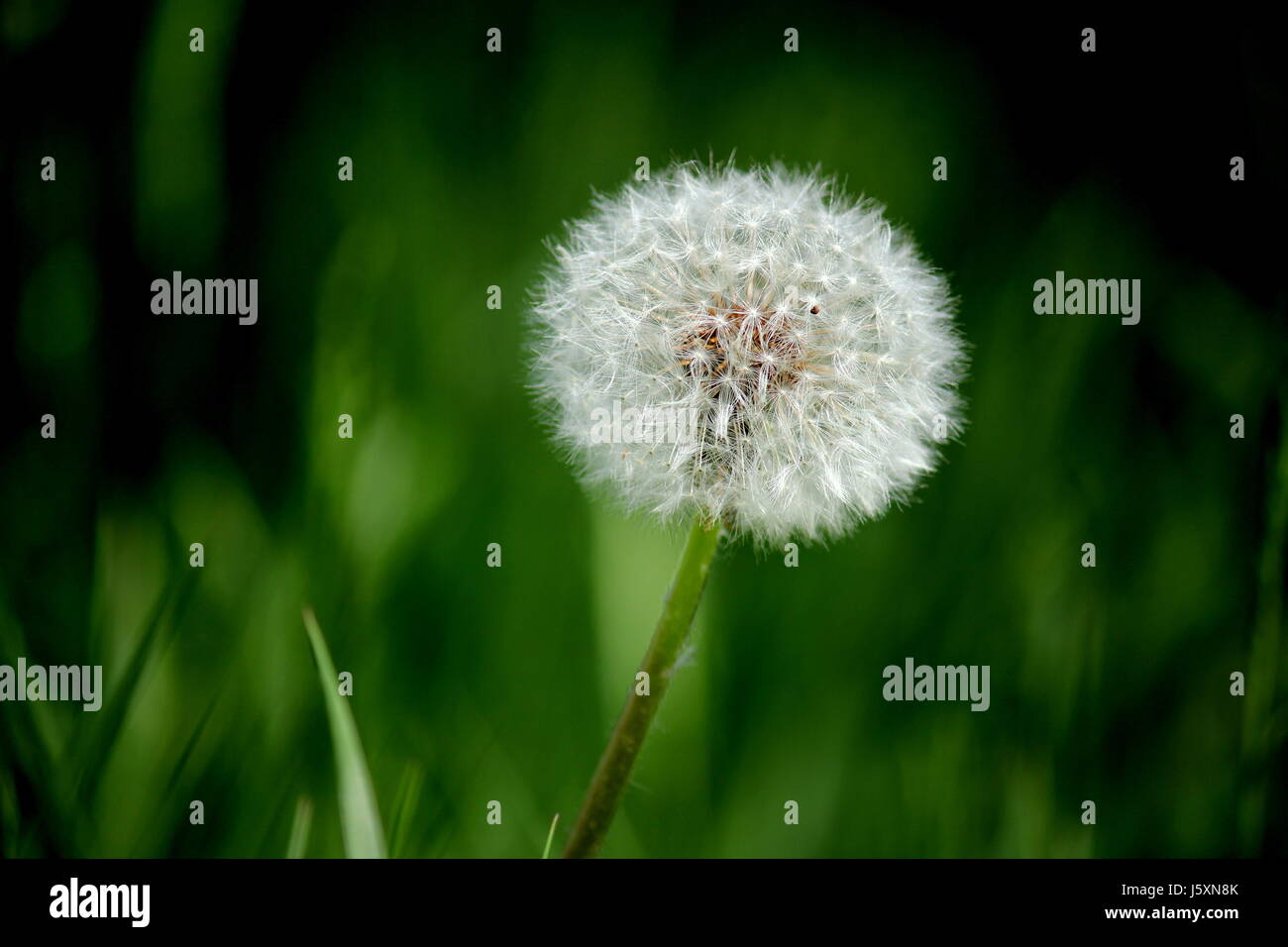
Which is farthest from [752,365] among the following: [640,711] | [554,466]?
[554,466]

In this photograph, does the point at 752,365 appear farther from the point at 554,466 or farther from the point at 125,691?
the point at 554,466

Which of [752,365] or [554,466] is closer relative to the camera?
[752,365]

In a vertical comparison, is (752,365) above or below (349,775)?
above

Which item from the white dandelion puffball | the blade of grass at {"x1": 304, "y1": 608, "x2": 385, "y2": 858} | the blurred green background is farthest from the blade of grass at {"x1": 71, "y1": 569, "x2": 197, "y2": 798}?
the white dandelion puffball

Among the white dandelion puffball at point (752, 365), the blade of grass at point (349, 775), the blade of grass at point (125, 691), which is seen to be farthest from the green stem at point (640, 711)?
the blade of grass at point (125, 691)

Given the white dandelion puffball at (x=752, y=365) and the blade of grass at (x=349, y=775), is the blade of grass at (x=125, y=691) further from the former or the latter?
the white dandelion puffball at (x=752, y=365)

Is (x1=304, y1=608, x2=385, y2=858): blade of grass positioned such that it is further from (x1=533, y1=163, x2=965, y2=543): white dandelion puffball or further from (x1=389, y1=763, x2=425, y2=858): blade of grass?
(x1=533, y1=163, x2=965, y2=543): white dandelion puffball
